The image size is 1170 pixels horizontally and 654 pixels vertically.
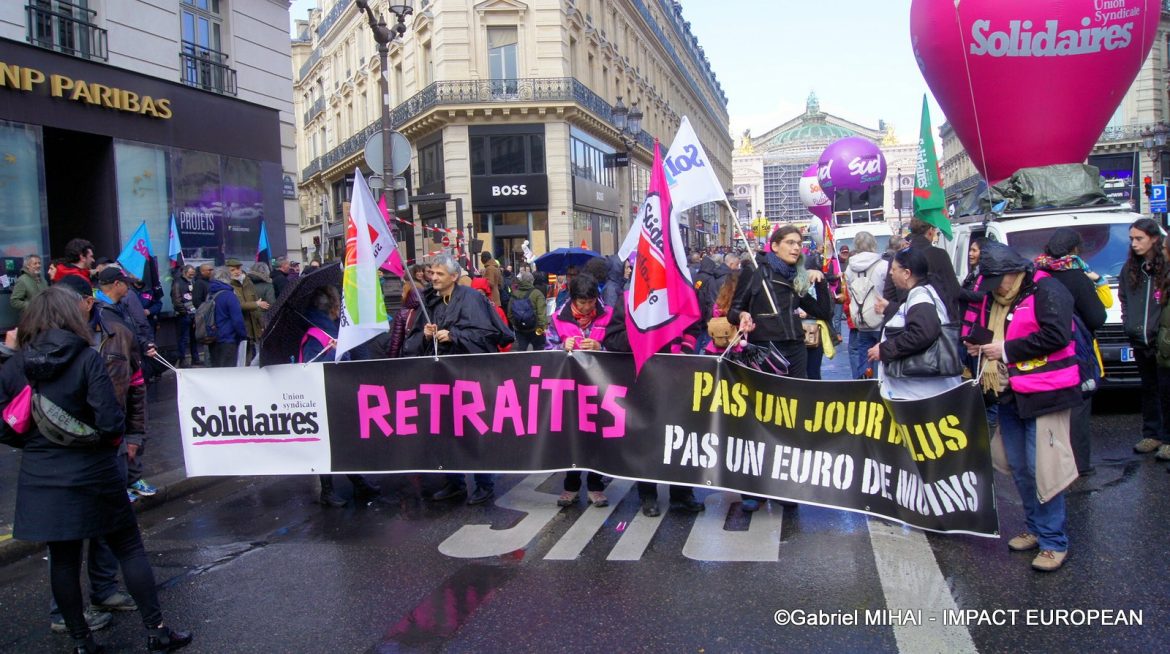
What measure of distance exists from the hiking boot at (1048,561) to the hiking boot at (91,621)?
4.88 meters

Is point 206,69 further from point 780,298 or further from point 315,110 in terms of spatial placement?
point 315,110

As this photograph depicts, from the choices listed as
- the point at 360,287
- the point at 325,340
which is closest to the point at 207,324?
the point at 325,340

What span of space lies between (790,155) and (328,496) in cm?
14520

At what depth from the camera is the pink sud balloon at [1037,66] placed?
10844 mm

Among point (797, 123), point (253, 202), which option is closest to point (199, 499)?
point (253, 202)

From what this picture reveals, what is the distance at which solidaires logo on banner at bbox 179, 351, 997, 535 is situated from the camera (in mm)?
4957

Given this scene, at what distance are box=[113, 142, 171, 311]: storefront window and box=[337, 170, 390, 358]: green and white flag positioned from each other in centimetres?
1023

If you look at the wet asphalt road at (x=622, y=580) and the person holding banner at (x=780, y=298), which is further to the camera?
the person holding banner at (x=780, y=298)

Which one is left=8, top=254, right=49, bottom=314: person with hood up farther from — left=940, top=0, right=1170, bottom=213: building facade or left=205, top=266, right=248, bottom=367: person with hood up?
left=940, top=0, right=1170, bottom=213: building facade

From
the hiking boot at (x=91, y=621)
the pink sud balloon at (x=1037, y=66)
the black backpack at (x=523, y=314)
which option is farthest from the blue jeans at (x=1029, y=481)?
the pink sud balloon at (x=1037, y=66)

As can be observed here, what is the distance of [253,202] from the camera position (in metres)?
17.0

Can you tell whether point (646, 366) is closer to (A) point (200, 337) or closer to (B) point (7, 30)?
(A) point (200, 337)

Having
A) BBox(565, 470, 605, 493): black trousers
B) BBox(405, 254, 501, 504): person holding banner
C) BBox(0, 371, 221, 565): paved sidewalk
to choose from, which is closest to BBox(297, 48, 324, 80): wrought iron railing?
BBox(0, 371, 221, 565): paved sidewalk

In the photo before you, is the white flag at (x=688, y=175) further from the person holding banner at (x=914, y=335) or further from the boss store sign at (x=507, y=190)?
the boss store sign at (x=507, y=190)
